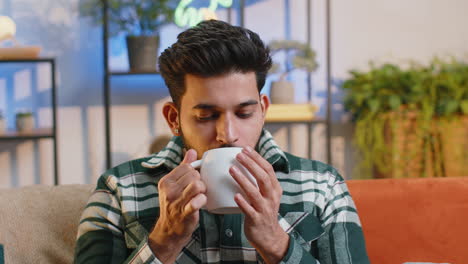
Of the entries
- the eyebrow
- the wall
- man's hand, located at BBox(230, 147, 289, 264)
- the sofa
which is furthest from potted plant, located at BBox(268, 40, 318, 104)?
man's hand, located at BBox(230, 147, 289, 264)

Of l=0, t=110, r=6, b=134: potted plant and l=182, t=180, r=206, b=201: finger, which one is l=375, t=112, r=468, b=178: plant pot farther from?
l=182, t=180, r=206, b=201: finger

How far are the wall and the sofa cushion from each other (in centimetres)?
235

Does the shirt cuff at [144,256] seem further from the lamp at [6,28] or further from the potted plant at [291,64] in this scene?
the lamp at [6,28]

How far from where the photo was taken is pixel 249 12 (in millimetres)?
3645

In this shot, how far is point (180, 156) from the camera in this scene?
1247 mm

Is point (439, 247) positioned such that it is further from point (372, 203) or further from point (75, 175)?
point (75, 175)

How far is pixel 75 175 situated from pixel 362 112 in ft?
5.83

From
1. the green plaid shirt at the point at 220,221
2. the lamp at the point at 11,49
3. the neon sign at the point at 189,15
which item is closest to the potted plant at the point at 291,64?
the neon sign at the point at 189,15

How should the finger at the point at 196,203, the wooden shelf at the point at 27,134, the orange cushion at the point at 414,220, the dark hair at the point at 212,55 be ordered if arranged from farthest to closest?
the wooden shelf at the point at 27,134 → the orange cushion at the point at 414,220 → the dark hair at the point at 212,55 → the finger at the point at 196,203

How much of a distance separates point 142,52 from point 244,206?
2511mm

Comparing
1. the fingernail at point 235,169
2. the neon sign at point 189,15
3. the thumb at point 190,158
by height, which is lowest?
the fingernail at point 235,169

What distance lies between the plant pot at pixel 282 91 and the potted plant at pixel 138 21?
0.70 m

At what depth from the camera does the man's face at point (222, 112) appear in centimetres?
104

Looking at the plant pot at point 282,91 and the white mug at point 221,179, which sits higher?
the plant pot at point 282,91
